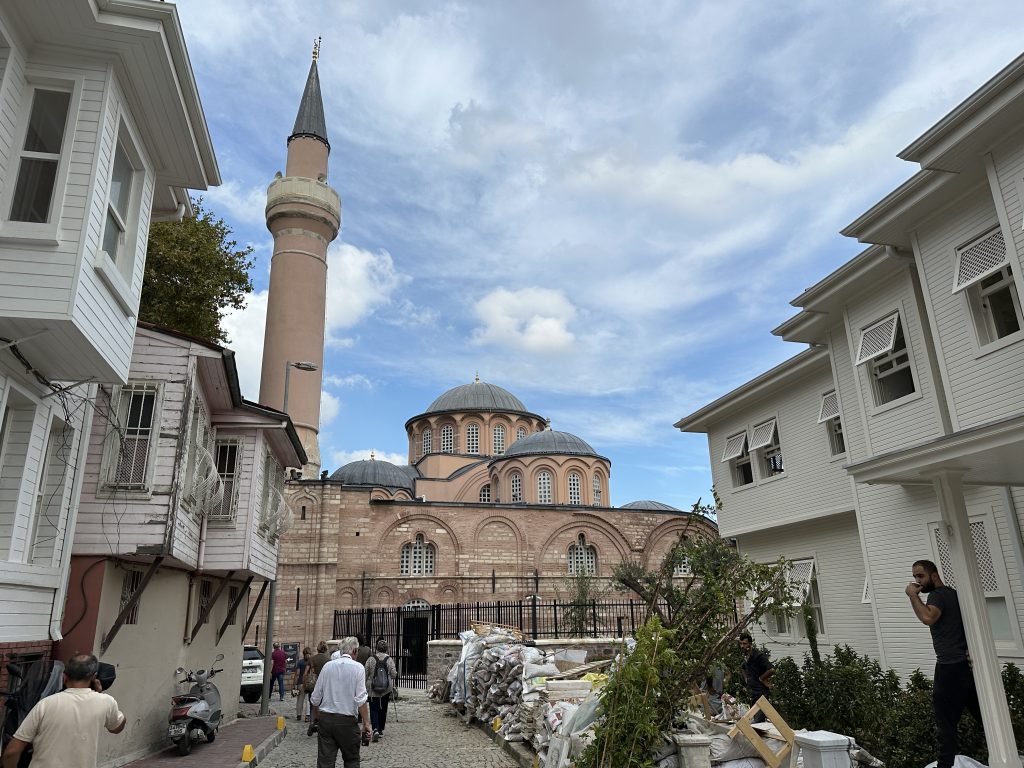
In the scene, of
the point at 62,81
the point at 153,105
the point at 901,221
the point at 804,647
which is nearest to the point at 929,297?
the point at 901,221

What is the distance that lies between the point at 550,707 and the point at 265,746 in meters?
5.01

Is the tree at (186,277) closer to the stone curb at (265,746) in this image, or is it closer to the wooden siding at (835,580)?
the stone curb at (265,746)

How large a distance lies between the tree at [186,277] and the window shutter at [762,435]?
12.3 m

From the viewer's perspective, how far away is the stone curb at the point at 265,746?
9.70m

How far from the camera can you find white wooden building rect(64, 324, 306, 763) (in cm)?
885

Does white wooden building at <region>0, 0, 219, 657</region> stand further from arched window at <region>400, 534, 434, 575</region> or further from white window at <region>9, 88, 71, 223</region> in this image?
arched window at <region>400, 534, 434, 575</region>

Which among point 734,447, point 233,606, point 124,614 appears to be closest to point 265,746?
point 233,606

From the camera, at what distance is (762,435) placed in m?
15.5

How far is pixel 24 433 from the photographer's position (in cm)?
714

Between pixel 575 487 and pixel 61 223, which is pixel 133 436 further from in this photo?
pixel 575 487

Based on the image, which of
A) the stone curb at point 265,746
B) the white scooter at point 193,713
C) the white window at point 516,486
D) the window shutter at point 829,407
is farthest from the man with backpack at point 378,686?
the white window at point 516,486

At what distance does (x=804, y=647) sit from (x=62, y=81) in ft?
47.3

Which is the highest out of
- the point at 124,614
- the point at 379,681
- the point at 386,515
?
the point at 386,515

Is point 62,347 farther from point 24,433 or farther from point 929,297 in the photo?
point 929,297
